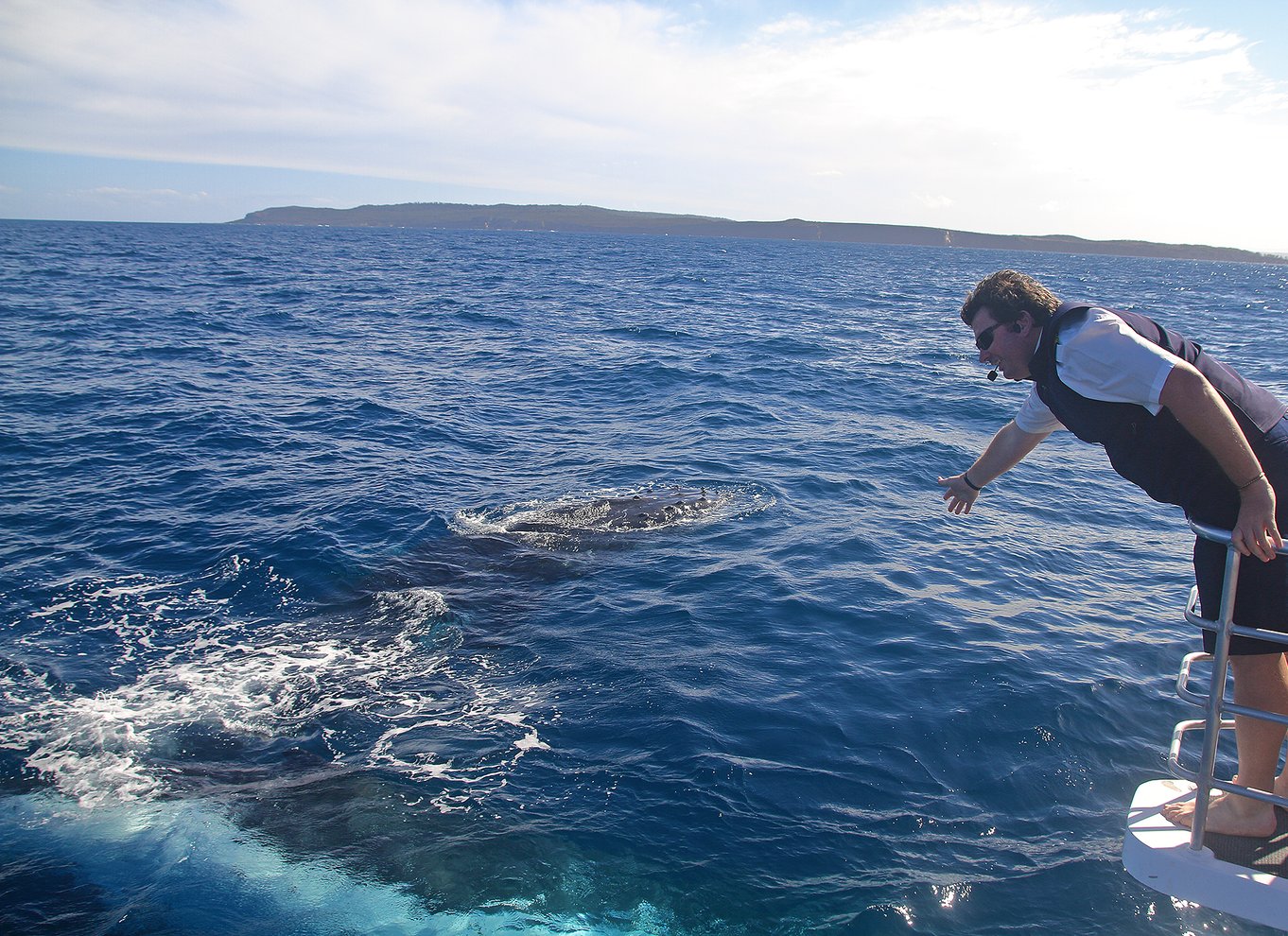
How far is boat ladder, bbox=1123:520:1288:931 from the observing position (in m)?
3.21

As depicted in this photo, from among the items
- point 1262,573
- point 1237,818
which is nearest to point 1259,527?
point 1262,573

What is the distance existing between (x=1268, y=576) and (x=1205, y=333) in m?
37.2

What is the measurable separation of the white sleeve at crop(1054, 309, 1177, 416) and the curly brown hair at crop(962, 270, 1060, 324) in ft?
0.97

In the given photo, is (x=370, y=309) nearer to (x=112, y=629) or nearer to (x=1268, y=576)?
(x=112, y=629)

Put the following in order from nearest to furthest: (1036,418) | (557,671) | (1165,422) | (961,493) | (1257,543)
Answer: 1. (1257,543)
2. (1165,422)
3. (1036,418)
4. (961,493)
5. (557,671)

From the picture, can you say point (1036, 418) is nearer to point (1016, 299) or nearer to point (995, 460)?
point (995, 460)

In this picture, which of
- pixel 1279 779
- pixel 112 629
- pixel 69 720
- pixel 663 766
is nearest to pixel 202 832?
pixel 69 720

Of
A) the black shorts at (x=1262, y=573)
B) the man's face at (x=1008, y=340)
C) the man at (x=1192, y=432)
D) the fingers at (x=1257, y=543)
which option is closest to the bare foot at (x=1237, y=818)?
the man at (x=1192, y=432)

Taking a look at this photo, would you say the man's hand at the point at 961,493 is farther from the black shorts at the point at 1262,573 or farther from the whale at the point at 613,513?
the whale at the point at 613,513

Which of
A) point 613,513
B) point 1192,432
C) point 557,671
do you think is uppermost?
point 1192,432

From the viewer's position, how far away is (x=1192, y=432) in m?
3.17

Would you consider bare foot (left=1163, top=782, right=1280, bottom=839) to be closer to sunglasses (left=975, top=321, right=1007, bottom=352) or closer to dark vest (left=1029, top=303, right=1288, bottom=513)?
dark vest (left=1029, top=303, right=1288, bottom=513)

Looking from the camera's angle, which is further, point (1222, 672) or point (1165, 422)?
point (1165, 422)

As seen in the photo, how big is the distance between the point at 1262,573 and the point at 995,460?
135 cm
